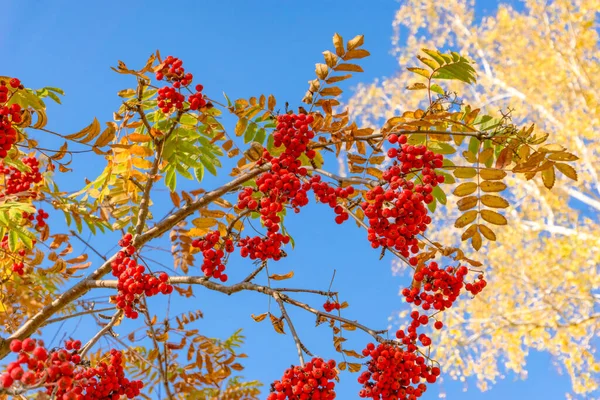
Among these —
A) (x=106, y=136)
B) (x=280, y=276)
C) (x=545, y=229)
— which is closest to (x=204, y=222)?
(x=280, y=276)

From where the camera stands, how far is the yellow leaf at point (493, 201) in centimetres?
211

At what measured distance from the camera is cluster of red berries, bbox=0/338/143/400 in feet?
4.49

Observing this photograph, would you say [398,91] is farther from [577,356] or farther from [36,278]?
[36,278]

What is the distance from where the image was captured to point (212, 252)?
2.19 metres

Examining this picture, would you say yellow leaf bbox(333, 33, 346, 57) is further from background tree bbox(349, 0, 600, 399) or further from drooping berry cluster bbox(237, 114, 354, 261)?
background tree bbox(349, 0, 600, 399)

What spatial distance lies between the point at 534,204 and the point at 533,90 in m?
2.61

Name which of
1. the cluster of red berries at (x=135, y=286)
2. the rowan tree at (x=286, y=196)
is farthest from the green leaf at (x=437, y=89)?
the cluster of red berries at (x=135, y=286)

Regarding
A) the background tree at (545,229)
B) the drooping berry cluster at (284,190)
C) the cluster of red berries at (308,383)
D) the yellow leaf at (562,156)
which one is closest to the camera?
the cluster of red berries at (308,383)

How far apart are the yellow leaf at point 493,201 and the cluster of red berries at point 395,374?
0.69 m

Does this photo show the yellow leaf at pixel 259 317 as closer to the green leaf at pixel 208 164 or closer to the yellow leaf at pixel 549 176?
the green leaf at pixel 208 164

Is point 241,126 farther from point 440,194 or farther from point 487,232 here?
point 487,232

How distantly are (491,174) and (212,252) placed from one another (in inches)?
46.4

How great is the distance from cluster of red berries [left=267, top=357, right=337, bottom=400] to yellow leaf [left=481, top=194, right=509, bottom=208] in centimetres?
92

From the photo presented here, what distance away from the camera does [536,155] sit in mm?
2037
